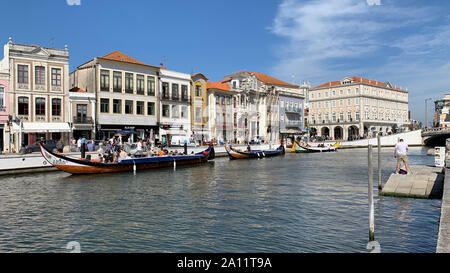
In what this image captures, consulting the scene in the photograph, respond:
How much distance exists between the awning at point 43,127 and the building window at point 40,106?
46.0 inches

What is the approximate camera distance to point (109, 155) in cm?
2688

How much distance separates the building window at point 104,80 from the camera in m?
42.7

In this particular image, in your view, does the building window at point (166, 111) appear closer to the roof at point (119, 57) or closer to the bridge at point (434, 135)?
the roof at point (119, 57)

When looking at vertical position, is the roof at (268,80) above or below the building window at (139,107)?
above

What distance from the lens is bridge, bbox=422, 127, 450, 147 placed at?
71.4 meters

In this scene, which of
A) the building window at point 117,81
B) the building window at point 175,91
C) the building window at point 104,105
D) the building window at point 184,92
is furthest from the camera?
the building window at point 184,92

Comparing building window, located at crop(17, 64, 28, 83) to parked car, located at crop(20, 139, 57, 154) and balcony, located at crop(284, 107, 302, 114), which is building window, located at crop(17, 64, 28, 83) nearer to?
parked car, located at crop(20, 139, 57, 154)

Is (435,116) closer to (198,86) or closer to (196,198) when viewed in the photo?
(198,86)

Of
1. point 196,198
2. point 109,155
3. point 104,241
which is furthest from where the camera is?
point 109,155

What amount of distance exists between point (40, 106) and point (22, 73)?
350 centimetres

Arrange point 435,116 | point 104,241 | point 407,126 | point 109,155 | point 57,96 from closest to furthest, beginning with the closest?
1. point 104,241
2. point 109,155
3. point 57,96
4. point 407,126
5. point 435,116

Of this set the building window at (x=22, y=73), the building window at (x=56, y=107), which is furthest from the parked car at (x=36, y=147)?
the building window at (x=22, y=73)

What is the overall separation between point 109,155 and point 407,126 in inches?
3832
